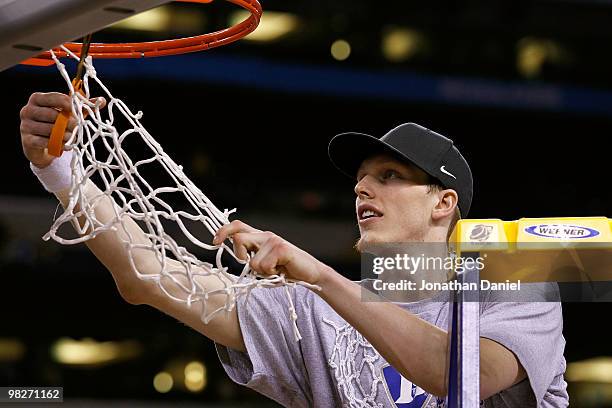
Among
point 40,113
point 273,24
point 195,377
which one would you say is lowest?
point 195,377

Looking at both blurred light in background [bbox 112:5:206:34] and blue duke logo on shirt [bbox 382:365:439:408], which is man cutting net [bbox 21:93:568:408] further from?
blurred light in background [bbox 112:5:206:34]

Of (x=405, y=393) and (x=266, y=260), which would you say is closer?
(x=266, y=260)

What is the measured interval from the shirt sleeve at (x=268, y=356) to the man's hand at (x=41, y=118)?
45 cm

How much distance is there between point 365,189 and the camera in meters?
1.99

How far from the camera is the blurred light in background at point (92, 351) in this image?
5914 millimetres

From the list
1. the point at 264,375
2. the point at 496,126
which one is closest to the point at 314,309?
the point at 264,375

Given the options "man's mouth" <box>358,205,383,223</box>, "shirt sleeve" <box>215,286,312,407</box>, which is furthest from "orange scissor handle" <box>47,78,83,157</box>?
"man's mouth" <box>358,205,383,223</box>

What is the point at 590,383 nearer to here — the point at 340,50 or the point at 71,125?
the point at 340,50

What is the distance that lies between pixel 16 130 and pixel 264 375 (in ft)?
14.9

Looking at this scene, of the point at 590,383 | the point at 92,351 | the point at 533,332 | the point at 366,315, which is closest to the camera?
the point at 366,315

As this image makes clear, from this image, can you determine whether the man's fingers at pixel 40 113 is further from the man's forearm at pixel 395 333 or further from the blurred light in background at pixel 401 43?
the blurred light in background at pixel 401 43

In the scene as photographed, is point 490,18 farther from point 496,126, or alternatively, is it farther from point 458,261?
point 458,261

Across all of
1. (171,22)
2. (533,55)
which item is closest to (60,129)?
(171,22)

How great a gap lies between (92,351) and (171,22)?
1.89 metres
